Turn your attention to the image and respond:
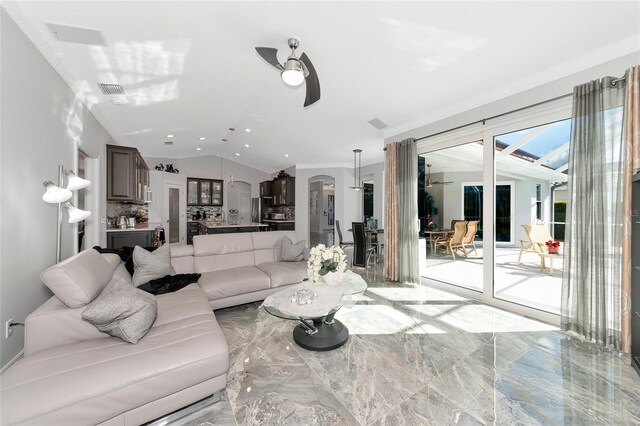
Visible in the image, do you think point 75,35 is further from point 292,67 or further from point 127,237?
point 127,237

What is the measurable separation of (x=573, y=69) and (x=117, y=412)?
4668mm

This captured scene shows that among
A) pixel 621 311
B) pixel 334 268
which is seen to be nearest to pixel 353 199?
pixel 334 268

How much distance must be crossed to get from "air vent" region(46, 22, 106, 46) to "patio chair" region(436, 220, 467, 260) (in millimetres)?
5651

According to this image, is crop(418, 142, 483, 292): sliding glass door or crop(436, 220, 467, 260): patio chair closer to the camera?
crop(418, 142, 483, 292): sliding glass door

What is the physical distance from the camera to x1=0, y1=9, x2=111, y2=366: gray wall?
189cm

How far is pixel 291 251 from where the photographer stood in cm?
405

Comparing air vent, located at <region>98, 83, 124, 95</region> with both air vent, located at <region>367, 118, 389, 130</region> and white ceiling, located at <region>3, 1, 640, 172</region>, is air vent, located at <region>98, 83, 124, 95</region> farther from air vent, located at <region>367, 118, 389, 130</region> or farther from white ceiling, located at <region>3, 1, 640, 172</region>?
air vent, located at <region>367, 118, 389, 130</region>

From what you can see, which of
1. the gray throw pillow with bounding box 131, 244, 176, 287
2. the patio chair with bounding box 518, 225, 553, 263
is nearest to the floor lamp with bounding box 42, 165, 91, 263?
the gray throw pillow with bounding box 131, 244, 176, 287

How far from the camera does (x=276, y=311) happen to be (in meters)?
2.16

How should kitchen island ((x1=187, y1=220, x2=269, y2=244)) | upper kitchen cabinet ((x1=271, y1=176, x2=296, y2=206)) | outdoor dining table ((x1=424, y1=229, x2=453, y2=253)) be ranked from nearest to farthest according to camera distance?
outdoor dining table ((x1=424, y1=229, x2=453, y2=253))
kitchen island ((x1=187, y1=220, x2=269, y2=244))
upper kitchen cabinet ((x1=271, y1=176, x2=296, y2=206))

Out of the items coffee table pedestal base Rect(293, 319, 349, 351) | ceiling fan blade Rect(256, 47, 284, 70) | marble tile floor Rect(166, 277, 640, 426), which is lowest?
marble tile floor Rect(166, 277, 640, 426)

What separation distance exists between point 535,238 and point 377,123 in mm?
3070

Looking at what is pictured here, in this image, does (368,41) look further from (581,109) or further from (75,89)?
(75,89)

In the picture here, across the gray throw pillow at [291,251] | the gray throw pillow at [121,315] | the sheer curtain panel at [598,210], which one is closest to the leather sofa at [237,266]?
the gray throw pillow at [291,251]
